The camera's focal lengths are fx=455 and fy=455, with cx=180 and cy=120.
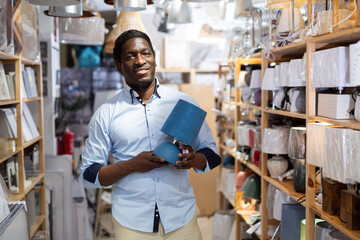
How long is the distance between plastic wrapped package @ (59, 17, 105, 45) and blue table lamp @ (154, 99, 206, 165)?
287 centimetres

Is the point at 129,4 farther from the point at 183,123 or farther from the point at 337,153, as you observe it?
the point at 337,153

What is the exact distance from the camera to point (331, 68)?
2.12 m

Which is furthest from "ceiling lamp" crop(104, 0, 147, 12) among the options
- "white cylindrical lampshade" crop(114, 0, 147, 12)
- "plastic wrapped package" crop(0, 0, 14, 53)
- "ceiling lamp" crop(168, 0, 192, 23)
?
"ceiling lamp" crop(168, 0, 192, 23)

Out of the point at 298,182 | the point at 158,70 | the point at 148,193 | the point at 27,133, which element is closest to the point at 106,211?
the point at 158,70

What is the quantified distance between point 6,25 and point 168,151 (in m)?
1.42

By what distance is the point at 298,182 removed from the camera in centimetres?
284

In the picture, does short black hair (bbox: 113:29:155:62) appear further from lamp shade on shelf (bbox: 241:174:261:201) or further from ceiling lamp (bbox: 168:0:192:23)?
ceiling lamp (bbox: 168:0:192:23)

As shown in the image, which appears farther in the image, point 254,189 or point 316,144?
Answer: point 254,189

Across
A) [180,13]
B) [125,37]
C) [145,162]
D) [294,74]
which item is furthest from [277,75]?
[180,13]

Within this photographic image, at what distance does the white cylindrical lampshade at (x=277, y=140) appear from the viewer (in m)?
3.08

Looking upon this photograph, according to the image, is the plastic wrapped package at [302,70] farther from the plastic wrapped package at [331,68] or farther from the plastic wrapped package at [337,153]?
the plastic wrapped package at [337,153]

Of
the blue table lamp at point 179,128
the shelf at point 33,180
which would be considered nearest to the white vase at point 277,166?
the blue table lamp at point 179,128

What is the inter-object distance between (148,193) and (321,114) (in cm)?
98

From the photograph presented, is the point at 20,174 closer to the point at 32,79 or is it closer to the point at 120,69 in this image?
the point at 32,79
